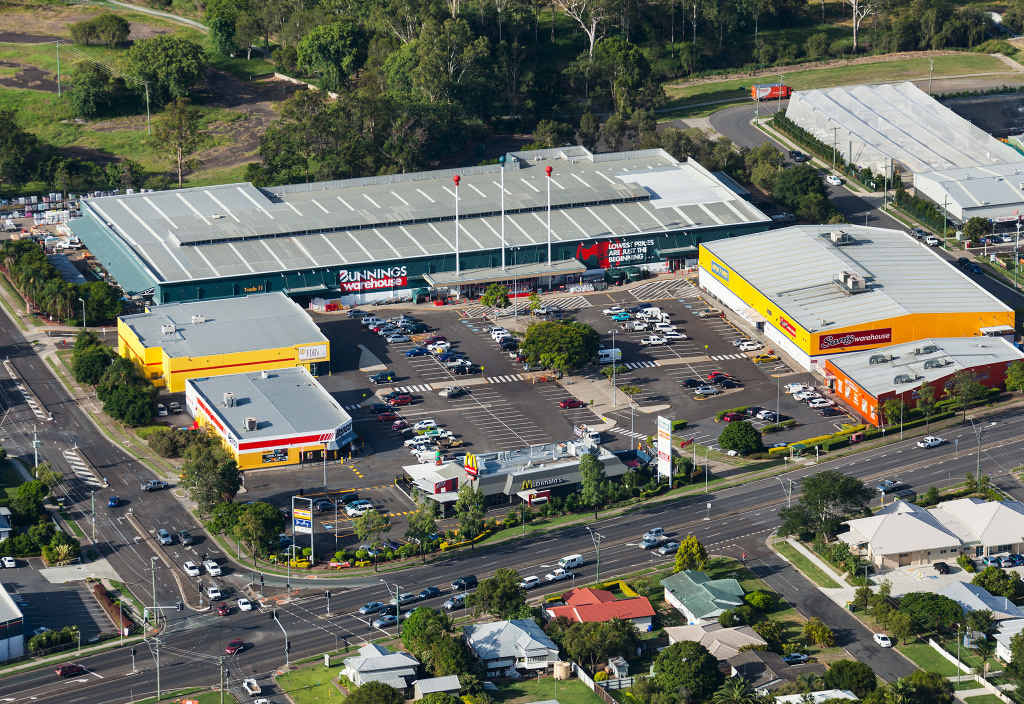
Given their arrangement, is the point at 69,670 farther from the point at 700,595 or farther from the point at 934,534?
the point at 934,534

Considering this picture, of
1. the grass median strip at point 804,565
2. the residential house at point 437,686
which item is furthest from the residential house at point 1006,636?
the residential house at point 437,686

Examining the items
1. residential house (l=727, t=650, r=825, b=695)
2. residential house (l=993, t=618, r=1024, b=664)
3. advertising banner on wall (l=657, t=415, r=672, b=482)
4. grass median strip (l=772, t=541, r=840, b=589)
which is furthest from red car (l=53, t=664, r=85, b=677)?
residential house (l=993, t=618, r=1024, b=664)

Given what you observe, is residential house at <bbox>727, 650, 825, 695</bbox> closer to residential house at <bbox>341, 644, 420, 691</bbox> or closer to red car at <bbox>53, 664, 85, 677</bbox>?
residential house at <bbox>341, 644, 420, 691</bbox>

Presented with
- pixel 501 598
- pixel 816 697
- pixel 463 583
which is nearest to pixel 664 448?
pixel 463 583

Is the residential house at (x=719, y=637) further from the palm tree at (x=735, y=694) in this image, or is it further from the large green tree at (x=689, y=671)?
the palm tree at (x=735, y=694)

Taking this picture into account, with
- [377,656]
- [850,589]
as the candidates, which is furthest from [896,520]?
Answer: [377,656]
